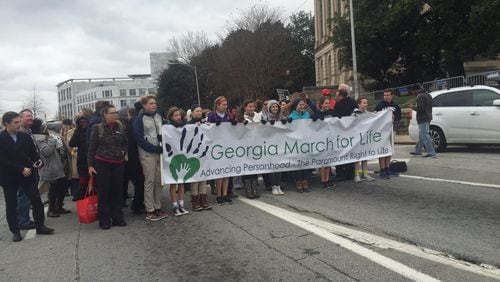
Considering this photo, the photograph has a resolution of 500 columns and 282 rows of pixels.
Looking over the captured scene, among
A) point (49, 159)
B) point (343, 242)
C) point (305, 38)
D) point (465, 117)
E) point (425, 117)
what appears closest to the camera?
point (343, 242)

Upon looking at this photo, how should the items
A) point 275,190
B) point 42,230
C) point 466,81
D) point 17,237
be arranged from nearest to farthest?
point 17,237 < point 42,230 < point 275,190 < point 466,81

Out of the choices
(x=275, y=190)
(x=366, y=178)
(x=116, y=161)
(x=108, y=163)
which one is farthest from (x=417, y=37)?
(x=108, y=163)

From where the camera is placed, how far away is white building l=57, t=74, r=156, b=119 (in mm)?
120812

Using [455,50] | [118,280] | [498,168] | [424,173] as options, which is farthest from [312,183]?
[455,50]

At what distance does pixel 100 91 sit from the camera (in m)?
122

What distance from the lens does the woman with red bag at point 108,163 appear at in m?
6.92

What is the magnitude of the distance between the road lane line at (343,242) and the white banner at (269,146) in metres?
0.93

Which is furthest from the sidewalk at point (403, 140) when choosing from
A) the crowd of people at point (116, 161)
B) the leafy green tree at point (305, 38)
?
the leafy green tree at point (305, 38)

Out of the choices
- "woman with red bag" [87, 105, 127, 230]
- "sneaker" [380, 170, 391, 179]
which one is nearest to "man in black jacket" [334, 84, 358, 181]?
"sneaker" [380, 170, 391, 179]

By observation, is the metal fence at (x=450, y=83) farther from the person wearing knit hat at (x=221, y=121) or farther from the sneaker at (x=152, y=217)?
the sneaker at (x=152, y=217)

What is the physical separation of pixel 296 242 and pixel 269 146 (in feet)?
11.3

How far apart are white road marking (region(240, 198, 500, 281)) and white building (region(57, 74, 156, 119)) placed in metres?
103

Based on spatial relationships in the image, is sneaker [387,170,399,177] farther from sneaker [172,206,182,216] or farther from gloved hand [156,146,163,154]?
gloved hand [156,146,163,154]

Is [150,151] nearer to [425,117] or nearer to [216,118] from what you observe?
[216,118]
